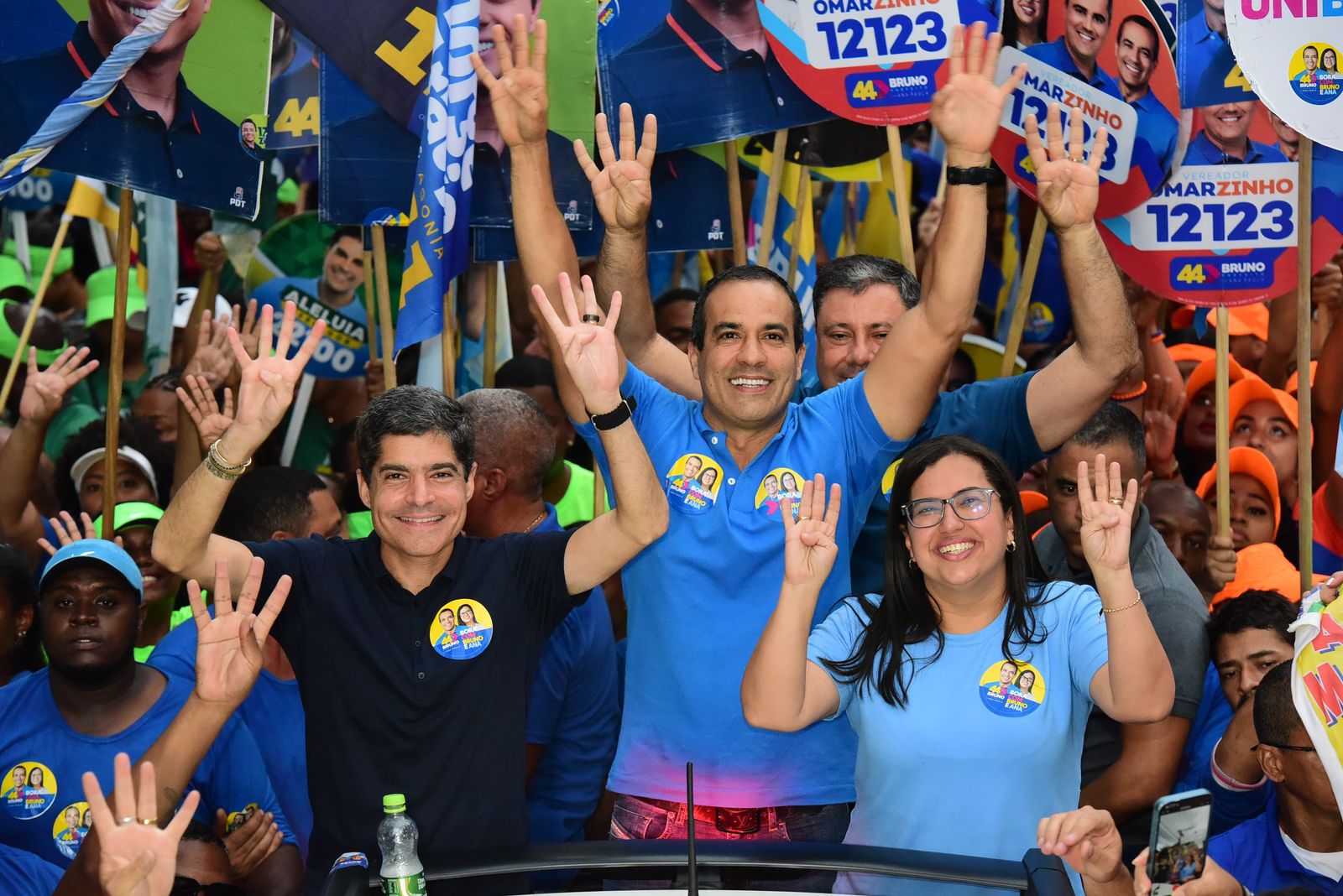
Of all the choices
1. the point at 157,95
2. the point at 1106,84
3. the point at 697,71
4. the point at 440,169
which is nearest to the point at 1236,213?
the point at 1106,84

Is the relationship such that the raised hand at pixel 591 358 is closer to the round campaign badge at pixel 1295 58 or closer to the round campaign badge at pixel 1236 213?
the round campaign badge at pixel 1295 58

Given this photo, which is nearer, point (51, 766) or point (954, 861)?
point (954, 861)

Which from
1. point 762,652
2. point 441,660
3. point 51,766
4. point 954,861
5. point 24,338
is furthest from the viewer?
point 24,338

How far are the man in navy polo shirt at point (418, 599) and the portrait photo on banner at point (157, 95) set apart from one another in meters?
1.41

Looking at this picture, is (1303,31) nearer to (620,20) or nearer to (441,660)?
(620,20)

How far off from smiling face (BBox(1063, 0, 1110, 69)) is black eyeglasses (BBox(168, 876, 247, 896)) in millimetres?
2934

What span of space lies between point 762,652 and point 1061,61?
6.99 feet

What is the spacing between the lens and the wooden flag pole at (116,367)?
429 cm

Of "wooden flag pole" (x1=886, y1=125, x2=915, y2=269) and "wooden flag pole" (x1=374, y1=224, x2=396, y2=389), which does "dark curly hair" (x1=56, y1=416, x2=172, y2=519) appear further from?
"wooden flag pole" (x1=886, y1=125, x2=915, y2=269)

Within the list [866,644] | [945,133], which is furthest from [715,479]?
[945,133]

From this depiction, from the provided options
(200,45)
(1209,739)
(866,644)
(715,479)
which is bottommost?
(1209,739)

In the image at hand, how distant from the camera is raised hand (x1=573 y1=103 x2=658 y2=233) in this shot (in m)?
3.71

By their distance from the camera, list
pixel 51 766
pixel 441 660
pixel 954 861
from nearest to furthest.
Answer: pixel 954 861
pixel 441 660
pixel 51 766

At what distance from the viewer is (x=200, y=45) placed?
4.43 m
